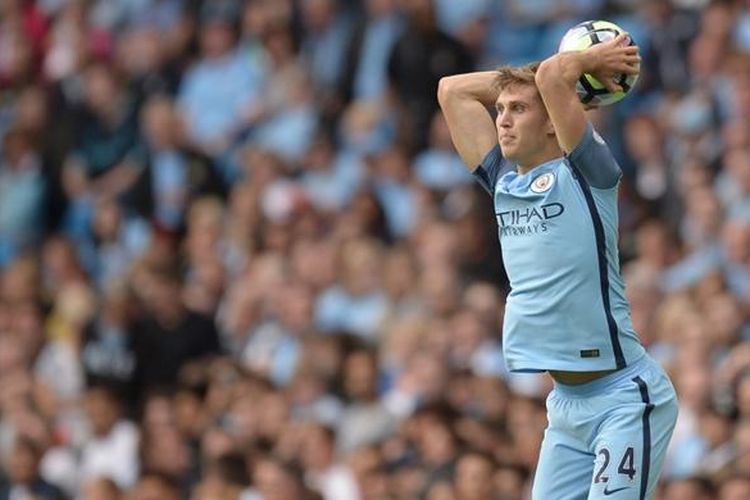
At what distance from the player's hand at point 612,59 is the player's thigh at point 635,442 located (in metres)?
1.27

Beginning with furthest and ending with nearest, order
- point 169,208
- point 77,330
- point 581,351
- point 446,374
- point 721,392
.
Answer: point 169,208 < point 77,330 < point 446,374 < point 721,392 < point 581,351

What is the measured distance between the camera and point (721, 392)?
1268cm

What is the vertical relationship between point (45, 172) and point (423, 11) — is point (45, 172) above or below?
below

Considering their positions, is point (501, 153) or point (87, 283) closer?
point (501, 153)

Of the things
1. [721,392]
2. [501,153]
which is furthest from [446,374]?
[501,153]

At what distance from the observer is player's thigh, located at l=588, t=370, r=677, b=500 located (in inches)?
341

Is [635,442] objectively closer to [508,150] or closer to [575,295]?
[575,295]

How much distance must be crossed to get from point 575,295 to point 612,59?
3.24 ft

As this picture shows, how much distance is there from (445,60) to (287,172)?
1628mm

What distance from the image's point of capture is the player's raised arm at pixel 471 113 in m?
9.44

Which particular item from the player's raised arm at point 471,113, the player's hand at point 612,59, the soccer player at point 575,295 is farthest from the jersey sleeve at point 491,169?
the player's hand at point 612,59

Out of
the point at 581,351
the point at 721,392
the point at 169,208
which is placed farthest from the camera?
the point at 169,208

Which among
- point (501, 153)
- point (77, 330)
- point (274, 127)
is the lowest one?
point (77, 330)

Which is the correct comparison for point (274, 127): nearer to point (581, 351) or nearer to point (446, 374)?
point (446, 374)
